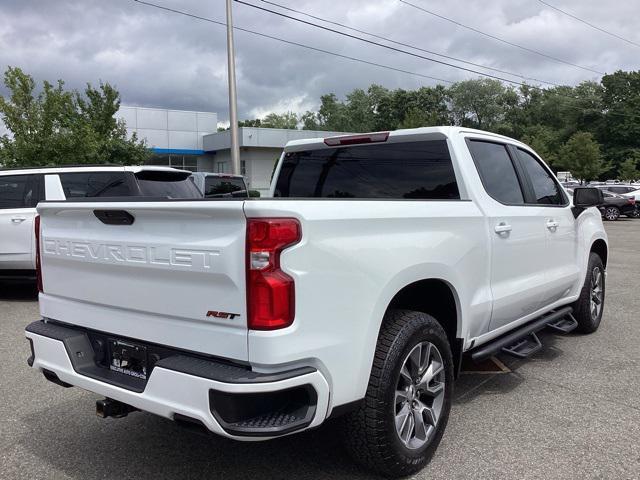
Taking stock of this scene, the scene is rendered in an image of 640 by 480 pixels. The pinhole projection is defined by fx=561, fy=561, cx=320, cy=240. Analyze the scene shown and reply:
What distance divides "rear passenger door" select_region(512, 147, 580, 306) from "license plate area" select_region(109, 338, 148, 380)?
3296 mm

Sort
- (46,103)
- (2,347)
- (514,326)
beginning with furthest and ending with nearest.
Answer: (46,103)
(2,347)
(514,326)

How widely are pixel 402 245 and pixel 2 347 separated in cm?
470

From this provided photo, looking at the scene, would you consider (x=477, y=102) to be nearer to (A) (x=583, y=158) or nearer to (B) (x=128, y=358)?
(A) (x=583, y=158)

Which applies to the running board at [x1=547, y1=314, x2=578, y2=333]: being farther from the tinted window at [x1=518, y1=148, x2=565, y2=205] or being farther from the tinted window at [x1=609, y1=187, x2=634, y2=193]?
the tinted window at [x1=609, y1=187, x2=634, y2=193]

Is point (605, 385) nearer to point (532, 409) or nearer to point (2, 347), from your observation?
point (532, 409)

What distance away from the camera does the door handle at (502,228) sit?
3.87m

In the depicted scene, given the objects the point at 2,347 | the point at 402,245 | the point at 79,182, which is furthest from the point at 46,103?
the point at 402,245

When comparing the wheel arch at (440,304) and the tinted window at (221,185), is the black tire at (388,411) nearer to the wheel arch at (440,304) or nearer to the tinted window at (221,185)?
the wheel arch at (440,304)

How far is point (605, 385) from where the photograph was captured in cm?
447

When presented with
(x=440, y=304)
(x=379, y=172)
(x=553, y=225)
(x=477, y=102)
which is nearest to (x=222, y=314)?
(x=440, y=304)

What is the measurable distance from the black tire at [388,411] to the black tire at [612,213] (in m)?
28.8

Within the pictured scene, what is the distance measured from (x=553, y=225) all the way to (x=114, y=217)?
11.7ft

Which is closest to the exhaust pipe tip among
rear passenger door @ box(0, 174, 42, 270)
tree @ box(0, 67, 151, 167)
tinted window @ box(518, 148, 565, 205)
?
tinted window @ box(518, 148, 565, 205)

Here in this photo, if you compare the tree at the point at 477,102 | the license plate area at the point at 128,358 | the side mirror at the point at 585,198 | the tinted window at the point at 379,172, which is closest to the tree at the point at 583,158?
the tree at the point at 477,102
